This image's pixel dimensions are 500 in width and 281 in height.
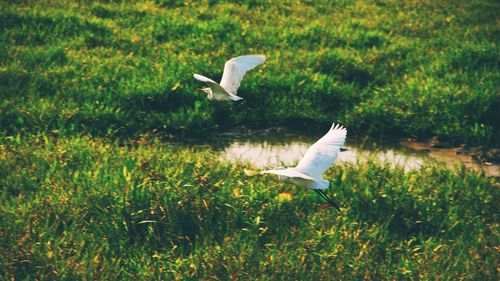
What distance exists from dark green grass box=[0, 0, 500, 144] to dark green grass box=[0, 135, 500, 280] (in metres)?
0.90

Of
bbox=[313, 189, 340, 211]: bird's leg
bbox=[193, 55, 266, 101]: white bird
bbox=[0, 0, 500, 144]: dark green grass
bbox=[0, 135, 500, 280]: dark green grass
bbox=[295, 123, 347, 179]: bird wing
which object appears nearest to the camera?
bbox=[0, 135, 500, 280]: dark green grass

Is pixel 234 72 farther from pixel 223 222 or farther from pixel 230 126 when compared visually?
pixel 223 222

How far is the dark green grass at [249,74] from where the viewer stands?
4867 mm

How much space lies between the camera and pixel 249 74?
18.0ft

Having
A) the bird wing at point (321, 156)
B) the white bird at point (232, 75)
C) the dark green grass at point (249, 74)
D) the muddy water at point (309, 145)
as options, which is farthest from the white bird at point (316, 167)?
the dark green grass at point (249, 74)

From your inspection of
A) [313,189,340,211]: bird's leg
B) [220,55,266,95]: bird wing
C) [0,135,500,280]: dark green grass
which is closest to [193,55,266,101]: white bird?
[220,55,266,95]: bird wing

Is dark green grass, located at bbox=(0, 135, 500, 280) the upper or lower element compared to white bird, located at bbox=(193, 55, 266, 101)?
lower

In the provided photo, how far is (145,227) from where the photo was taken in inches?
126

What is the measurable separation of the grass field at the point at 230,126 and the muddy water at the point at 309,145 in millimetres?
186

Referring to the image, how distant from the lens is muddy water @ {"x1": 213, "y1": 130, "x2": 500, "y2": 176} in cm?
432

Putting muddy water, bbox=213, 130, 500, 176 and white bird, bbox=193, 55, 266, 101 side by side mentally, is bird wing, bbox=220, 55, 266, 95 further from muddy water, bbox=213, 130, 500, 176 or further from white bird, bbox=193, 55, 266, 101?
muddy water, bbox=213, 130, 500, 176

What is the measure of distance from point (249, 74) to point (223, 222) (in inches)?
96.1

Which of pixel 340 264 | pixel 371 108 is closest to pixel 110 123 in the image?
pixel 371 108

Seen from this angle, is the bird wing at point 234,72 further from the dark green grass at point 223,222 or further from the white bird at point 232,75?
the dark green grass at point 223,222
